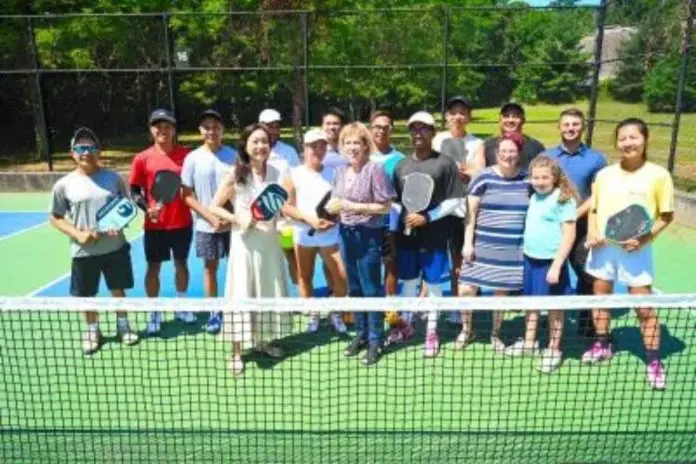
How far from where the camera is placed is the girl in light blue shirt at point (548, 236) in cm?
498

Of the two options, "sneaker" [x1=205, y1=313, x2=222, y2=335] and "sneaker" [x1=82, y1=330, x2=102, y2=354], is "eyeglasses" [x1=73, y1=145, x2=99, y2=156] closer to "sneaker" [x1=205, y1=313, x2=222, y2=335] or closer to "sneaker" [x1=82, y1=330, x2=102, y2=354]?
"sneaker" [x1=82, y1=330, x2=102, y2=354]

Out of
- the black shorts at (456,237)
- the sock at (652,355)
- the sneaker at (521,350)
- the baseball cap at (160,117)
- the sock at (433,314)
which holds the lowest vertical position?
the sneaker at (521,350)

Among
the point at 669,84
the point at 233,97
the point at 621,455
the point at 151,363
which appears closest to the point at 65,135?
the point at 233,97

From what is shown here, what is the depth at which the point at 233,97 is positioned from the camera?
23.7 m

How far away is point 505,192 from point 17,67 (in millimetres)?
18045

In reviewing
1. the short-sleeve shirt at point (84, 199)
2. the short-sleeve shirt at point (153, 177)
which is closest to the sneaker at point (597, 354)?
the short-sleeve shirt at point (153, 177)

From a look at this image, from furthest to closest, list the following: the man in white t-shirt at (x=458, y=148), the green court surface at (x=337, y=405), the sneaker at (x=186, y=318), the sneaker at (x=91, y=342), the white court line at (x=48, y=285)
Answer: the white court line at (x=48, y=285) → the sneaker at (x=186, y=318) → the man in white t-shirt at (x=458, y=148) → the sneaker at (x=91, y=342) → the green court surface at (x=337, y=405)

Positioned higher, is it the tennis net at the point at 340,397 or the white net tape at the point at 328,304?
the white net tape at the point at 328,304

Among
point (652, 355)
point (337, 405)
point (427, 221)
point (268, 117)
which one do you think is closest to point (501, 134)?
point (427, 221)

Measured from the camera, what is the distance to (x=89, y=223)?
532cm

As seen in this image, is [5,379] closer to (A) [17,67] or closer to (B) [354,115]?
(A) [17,67]

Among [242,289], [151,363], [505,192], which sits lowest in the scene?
[151,363]

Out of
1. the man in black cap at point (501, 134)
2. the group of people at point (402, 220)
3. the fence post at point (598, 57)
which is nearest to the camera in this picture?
the group of people at point (402, 220)

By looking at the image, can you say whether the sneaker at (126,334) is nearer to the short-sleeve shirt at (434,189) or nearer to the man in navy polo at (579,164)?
the short-sleeve shirt at (434,189)
